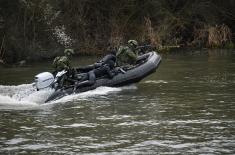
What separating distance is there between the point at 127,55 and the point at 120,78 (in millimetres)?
1039

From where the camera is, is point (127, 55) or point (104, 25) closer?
point (127, 55)

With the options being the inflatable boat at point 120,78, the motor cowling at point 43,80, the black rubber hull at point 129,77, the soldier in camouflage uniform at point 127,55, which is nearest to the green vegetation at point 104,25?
the soldier in camouflage uniform at point 127,55

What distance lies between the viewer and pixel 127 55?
1850 cm

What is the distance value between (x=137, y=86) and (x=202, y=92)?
102 inches

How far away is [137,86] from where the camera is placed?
61.7ft

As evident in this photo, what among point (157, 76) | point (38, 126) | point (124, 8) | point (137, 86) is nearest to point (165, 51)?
point (124, 8)

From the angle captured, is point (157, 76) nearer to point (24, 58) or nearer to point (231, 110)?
point (231, 110)

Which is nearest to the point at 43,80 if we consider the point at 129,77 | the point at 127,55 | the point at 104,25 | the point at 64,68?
the point at 64,68

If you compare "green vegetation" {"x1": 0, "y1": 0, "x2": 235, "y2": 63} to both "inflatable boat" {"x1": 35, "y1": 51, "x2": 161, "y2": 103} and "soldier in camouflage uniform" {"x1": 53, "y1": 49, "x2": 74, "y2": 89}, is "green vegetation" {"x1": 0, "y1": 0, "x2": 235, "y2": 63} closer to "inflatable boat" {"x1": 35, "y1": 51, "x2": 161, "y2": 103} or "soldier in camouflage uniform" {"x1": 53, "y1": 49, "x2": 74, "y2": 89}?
"inflatable boat" {"x1": 35, "y1": 51, "x2": 161, "y2": 103}

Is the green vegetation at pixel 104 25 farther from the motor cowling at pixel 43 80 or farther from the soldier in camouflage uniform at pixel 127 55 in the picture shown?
the motor cowling at pixel 43 80

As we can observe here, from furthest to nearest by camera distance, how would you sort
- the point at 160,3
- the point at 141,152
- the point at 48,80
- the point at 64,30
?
the point at 160,3, the point at 64,30, the point at 48,80, the point at 141,152

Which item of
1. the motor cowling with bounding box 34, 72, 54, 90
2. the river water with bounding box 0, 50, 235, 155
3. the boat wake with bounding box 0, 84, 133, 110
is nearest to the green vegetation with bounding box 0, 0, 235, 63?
the river water with bounding box 0, 50, 235, 155

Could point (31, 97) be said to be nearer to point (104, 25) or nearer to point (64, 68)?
point (64, 68)

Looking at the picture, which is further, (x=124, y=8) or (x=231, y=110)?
(x=124, y=8)
